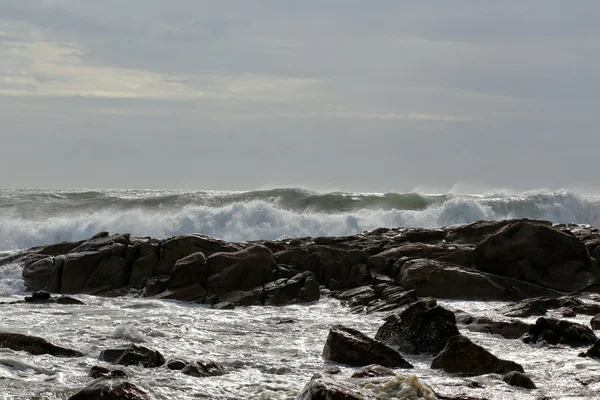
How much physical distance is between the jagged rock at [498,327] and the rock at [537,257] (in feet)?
12.8

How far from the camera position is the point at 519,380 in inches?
335

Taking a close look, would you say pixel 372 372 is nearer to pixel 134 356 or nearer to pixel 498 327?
pixel 134 356

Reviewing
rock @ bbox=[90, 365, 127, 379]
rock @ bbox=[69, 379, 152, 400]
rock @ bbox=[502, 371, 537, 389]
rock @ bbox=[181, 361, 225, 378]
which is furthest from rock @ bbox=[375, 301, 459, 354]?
rock @ bbox=[69, 379, 152, 400]

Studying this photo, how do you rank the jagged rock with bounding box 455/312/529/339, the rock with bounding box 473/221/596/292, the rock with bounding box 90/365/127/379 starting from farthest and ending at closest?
1. the rock with bounding box 473/221/596/292
2. the jagged rock with bounding box 455/312/529/339
3. the rock with bounding box 90/365/127/379

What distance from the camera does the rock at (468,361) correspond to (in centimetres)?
914

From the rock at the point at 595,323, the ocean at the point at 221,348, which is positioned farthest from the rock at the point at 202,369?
the rock at the point at 595,323

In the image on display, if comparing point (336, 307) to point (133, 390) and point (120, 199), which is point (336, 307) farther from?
point (120, 199)

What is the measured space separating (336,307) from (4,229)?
17.8 metres

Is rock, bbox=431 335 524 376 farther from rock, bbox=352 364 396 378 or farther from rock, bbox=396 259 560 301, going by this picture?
rock, bbox=396 259 560 301

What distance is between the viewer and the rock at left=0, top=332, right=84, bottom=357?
31.9ft

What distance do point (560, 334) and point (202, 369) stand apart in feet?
17.2

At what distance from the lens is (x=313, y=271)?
55.8ft

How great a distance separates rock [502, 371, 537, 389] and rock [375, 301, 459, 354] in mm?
1861

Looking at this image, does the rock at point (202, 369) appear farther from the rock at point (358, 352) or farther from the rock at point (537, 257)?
the rock at point (537, 257)
